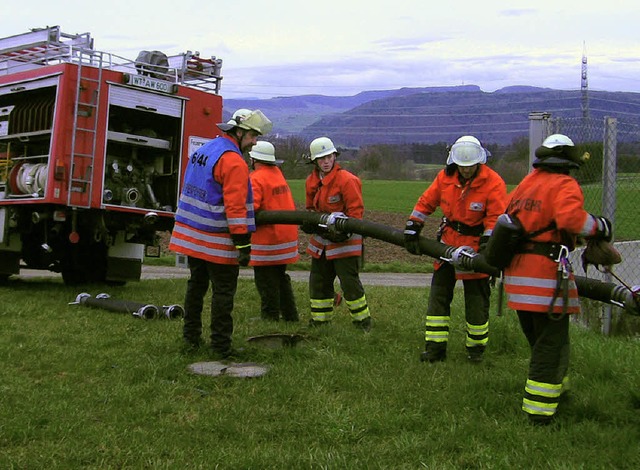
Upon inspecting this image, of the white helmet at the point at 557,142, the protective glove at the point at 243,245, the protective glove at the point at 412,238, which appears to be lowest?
the protective glove at the point at 243,245

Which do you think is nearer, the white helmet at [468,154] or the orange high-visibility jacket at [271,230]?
Result: the white helmet at [468,154]

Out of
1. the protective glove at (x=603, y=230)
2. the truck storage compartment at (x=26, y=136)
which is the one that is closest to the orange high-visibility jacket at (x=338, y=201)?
the protective glove at (x=603, y=230)

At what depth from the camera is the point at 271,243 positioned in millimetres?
7711

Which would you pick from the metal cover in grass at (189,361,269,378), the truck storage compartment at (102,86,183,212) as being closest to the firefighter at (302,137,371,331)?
the metal cover in grass at (189,361,269,378)

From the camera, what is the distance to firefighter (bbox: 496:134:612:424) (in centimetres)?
452

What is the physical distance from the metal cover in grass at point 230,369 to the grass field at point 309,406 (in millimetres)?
87

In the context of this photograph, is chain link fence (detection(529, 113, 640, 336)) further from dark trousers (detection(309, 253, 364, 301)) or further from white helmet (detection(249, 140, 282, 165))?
white helmet (detection(249, 140, 282, 165))

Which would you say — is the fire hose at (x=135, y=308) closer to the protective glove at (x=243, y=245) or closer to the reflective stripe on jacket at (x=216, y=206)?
the reflective stripe on jacket at (x=216, y=206)

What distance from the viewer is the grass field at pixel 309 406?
13.1 feet

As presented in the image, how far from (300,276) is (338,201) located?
22.2ft

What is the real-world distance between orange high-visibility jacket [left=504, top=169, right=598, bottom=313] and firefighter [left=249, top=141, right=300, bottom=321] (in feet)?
10.7

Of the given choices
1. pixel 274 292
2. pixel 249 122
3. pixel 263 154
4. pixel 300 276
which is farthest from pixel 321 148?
pixel 300 276

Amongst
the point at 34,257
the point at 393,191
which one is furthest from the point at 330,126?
the point at 34,257

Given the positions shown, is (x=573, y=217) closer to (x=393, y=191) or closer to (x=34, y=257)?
(x=34, y=257)
